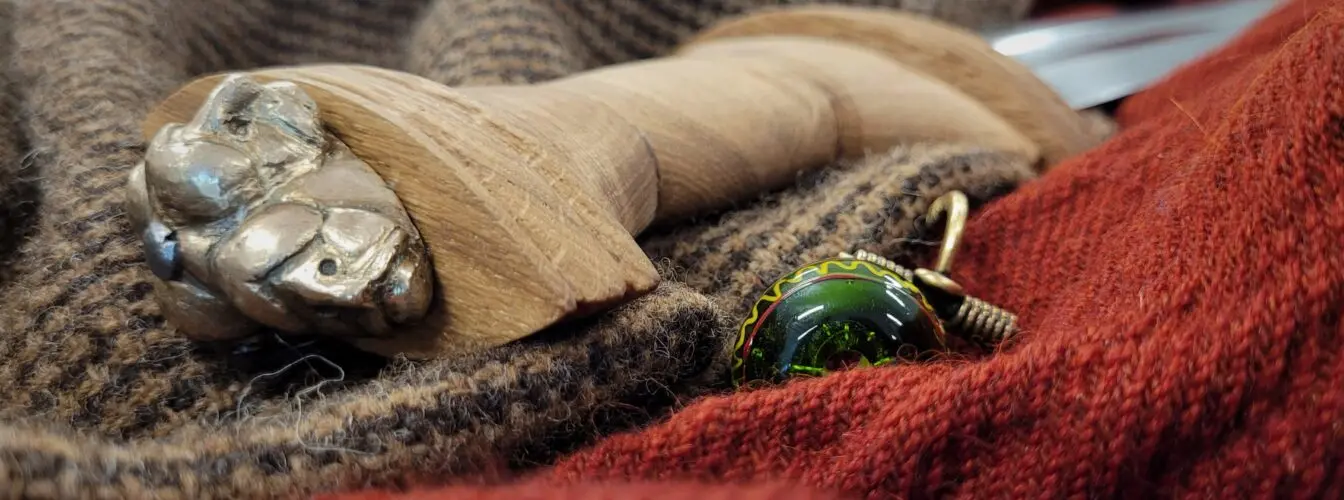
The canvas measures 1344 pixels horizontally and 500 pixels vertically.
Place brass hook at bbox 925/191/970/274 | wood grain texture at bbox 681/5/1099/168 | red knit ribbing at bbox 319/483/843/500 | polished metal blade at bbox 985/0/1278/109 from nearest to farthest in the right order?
red knit ribbing at bbox 319/483/843/500 → brass hook at bbox 925/191/970/274 → wood grain texture at bbox 681/5/1099/168 → polished metal blade at bbox 985/0/1278/109

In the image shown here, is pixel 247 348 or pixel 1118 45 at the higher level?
pixel 1118 45

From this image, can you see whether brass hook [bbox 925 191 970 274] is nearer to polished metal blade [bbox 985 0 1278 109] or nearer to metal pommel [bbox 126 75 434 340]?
metal pommel [bbox 126 75 434 340]

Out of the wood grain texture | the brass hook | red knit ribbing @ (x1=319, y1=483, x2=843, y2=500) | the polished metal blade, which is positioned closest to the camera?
red knit ribbing @ (x1=319, y1=483, x2=843, y2=500)

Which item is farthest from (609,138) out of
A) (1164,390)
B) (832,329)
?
(1164,390)

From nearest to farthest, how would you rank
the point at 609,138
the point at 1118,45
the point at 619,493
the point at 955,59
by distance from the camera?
the point at 619,493, the point at 609,138, the point at 955,59, the point at 1118,45

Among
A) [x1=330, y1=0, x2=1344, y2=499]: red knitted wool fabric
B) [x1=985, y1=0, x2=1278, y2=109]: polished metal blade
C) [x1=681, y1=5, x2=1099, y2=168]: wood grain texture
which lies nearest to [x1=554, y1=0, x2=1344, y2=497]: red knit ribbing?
[x1=330, y1=0, x2=1344, y2=499]: red knitted wool fabric

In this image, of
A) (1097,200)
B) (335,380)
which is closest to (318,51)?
(335,380)

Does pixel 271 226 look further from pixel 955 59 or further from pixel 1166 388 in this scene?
pixel 955 59
